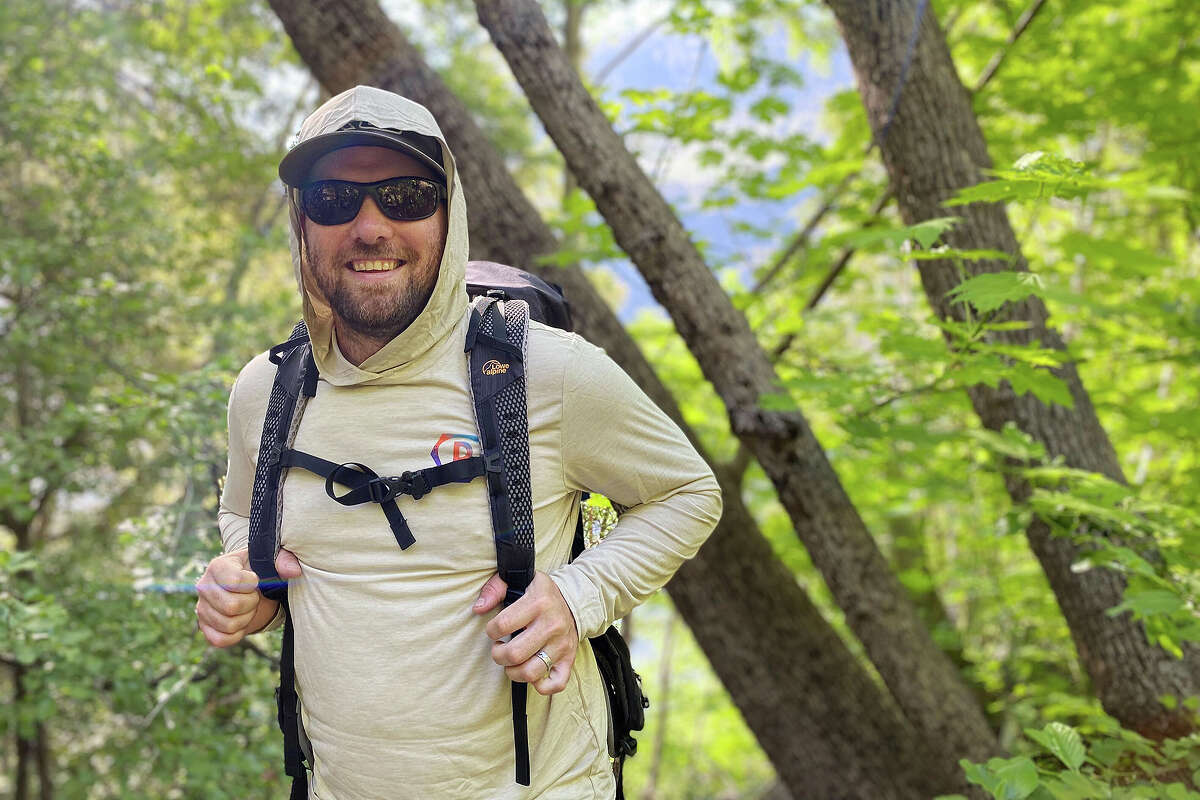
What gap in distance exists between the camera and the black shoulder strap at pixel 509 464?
58.4 inches

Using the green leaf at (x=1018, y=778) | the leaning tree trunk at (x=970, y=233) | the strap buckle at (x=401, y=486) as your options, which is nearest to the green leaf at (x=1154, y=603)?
the green leaf at (x=1018, y=778)

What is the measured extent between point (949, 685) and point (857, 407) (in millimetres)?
1292

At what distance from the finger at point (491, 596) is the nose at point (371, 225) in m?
0.65

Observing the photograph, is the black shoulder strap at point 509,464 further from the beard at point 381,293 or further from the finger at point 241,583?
the finger at point 241,583

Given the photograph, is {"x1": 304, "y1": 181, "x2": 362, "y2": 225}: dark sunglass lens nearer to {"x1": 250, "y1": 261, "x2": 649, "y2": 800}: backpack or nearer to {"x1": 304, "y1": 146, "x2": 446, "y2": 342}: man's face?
{"x1": 304, "y1": 146, "x2": 446, "y2": 342}: man's face

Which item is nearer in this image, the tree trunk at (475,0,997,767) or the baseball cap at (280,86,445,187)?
the baseball cap at (280,86,445,187)

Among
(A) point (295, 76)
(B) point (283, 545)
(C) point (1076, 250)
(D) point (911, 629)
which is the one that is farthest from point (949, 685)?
(A) point (295, 76)

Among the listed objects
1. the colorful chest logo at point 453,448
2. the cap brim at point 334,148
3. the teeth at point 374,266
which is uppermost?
the cap brim at point 334,148

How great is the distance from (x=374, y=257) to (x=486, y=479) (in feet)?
1.53

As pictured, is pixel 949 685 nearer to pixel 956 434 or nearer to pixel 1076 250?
pixel 956 434

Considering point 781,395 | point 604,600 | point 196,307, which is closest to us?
point 604,600

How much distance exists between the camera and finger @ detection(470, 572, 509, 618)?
1.47 m

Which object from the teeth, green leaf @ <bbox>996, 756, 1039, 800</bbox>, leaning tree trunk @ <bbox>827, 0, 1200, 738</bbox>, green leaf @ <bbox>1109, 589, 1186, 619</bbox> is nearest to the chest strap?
the teeth

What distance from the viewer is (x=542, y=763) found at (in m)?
1.57
